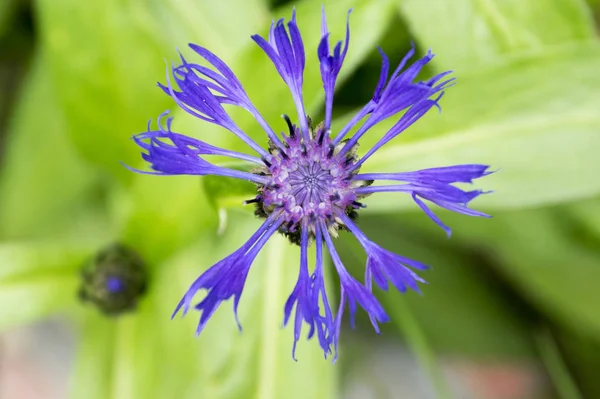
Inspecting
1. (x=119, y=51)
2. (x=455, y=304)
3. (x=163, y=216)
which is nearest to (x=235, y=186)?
(x=163, y=216)

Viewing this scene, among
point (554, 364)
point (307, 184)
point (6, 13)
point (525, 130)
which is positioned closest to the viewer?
point (307, 184)

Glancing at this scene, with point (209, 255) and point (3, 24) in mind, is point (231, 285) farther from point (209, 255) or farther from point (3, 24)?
point (3, 24)

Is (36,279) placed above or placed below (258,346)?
above

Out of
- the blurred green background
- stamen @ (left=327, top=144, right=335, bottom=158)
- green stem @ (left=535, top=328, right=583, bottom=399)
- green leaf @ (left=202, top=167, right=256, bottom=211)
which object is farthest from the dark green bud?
green stem @ (left=535, top=328, right=583, bottom=399)

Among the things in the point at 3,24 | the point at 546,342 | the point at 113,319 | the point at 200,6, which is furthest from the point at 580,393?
the point at 3,24

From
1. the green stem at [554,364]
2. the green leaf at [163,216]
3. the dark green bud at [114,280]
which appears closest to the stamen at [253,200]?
the green leaf at [163,216]

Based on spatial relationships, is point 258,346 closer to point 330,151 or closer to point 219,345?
point 219,345
